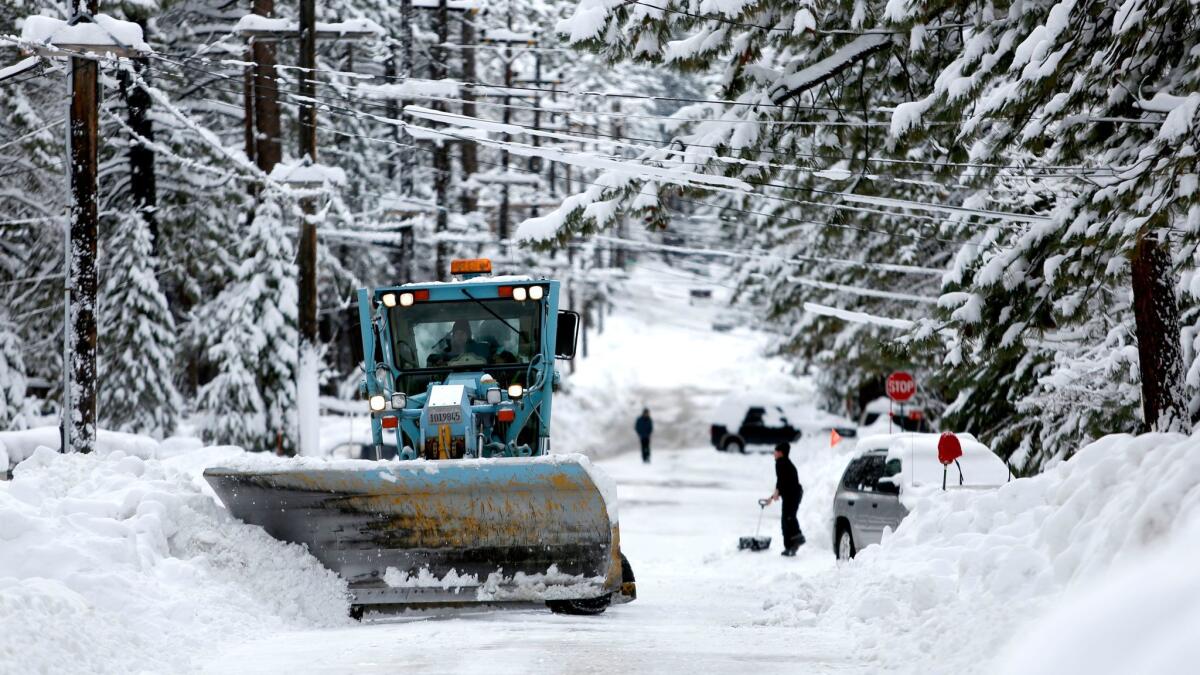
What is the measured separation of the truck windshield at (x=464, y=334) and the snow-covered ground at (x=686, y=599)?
237 cm

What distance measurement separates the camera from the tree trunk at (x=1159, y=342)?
14.1m

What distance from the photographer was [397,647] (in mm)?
9828

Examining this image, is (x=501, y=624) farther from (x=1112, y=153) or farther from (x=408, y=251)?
(x=408, y=251)

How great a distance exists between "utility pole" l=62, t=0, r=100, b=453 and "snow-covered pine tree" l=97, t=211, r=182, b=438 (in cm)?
1040

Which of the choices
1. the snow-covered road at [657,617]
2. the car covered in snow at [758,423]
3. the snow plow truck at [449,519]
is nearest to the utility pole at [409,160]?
the snow-covered road at [657,617]

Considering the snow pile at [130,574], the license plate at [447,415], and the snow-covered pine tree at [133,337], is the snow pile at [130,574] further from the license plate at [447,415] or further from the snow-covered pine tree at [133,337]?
the snow-covered pine tree at [133,337]

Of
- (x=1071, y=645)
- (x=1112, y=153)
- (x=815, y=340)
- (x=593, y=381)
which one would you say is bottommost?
(x=593, y=381)

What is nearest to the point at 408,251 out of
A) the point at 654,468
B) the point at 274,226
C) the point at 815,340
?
the point at 274,226

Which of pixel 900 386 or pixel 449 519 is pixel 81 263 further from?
pixel 900 386

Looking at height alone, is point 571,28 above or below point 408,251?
above

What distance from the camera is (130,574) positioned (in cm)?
1091

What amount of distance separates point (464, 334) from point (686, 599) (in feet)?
11.7

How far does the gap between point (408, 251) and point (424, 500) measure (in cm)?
2019

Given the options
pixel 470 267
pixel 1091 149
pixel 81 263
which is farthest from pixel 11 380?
pixel 1091 149
